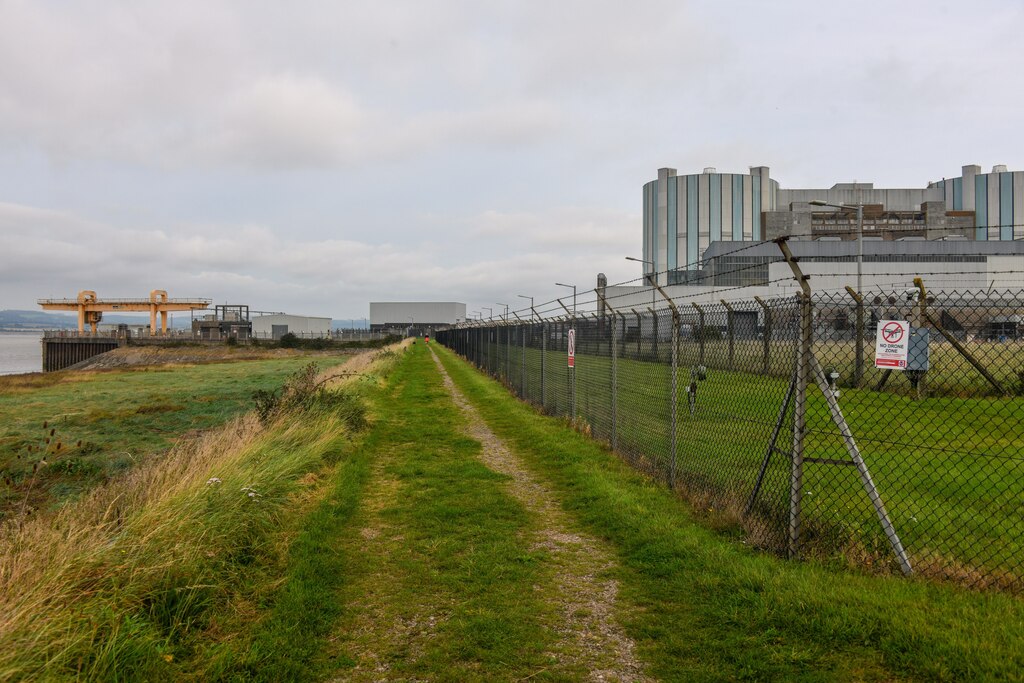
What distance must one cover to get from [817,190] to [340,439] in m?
95.6

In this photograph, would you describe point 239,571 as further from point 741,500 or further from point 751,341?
point 751,341

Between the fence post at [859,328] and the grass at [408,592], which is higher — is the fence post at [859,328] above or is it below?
above

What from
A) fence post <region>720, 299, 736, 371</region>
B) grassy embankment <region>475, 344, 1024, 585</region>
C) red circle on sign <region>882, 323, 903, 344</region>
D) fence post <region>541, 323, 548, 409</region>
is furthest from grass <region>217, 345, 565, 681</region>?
fence post <region>541, 323, 548, 409</region>

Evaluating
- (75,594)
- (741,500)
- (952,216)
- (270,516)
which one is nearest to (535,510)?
(741,500)

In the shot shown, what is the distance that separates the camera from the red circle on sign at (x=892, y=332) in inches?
188

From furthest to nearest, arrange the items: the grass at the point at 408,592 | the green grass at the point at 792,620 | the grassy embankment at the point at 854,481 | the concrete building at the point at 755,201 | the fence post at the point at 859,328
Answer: the concrete building at the point at 755,201, the fence post at the point at 859,328, the grassy embankment at the point at 854,481, the grass at the point at 408,592, the green grass at the point at 792,620

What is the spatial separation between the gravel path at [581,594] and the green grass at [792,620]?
153 millimetres

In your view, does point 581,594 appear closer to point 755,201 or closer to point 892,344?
point 892,344

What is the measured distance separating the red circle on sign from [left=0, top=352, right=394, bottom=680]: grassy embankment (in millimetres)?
4941

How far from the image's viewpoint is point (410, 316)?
14325 cm

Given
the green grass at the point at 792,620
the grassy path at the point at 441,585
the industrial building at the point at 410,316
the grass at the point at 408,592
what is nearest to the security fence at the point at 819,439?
the green grass at the point at 792,620

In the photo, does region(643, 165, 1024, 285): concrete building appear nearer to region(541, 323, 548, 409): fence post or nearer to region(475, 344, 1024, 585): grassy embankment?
region(541, 323, 548, 409): fence post

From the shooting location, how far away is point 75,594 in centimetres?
409

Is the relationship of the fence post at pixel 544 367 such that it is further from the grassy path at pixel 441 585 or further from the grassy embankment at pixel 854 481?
the grassy path at pixel 441 585
